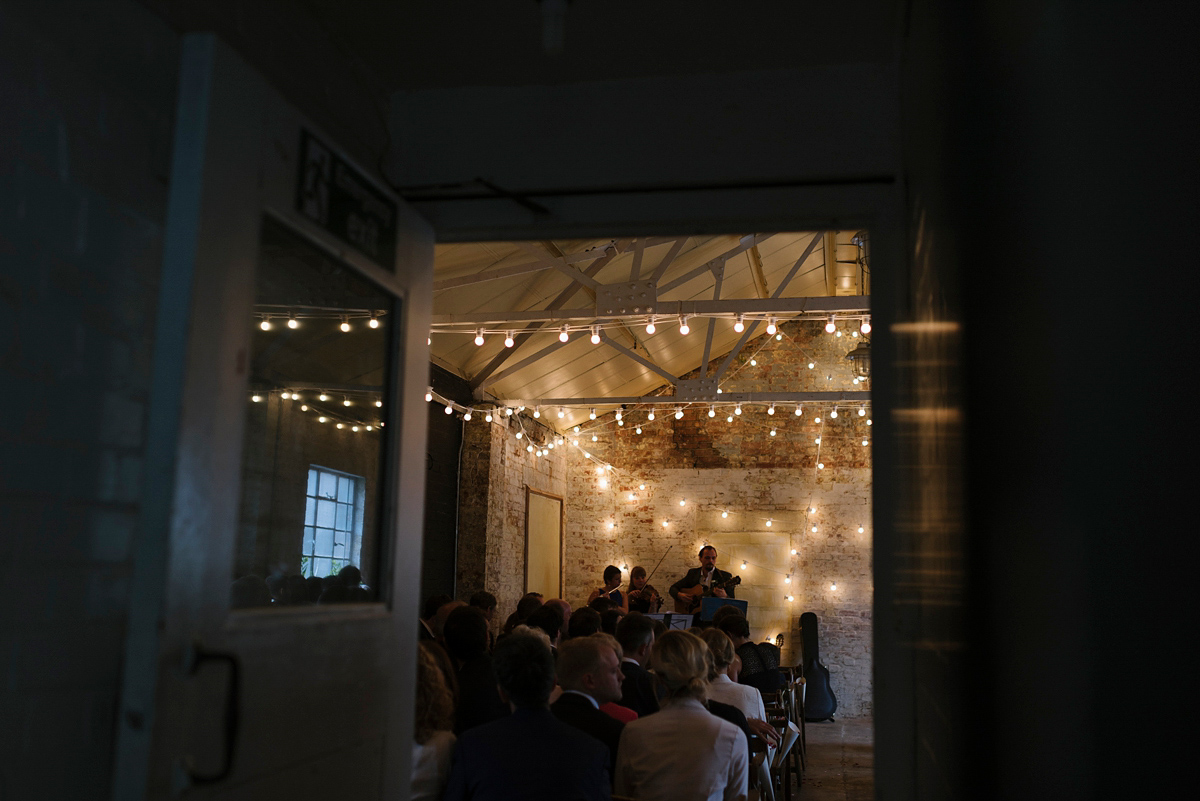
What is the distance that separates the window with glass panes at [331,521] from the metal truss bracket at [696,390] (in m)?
6.87

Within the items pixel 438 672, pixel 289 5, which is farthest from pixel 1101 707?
pixel 438 672

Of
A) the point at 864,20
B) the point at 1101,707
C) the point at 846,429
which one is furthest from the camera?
the point at 846,429

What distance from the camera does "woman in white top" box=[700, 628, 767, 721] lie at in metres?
4.37

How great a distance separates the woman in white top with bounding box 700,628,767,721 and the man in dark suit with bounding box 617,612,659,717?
0.28m

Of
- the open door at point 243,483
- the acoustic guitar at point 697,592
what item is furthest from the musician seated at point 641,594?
the open door at point 243,483

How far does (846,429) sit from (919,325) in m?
11.1

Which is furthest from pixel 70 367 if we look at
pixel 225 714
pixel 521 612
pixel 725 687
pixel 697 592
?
pixel 697 592

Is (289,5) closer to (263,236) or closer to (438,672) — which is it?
(263,236)

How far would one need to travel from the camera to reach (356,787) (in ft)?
6.28

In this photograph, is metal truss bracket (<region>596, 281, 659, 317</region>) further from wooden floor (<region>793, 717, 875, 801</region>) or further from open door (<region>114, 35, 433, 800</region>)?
open door (<region>114, 35, 433, 800</region>)

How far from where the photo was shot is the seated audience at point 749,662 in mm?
5652

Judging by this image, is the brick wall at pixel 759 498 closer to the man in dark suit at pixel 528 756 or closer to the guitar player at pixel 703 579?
the guitar player at pixel 703 579

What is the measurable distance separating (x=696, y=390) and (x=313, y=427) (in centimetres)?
722

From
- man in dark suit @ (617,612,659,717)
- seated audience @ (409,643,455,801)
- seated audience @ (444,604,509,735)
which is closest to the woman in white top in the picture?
man in dark suit @ (617,612,659,717)
